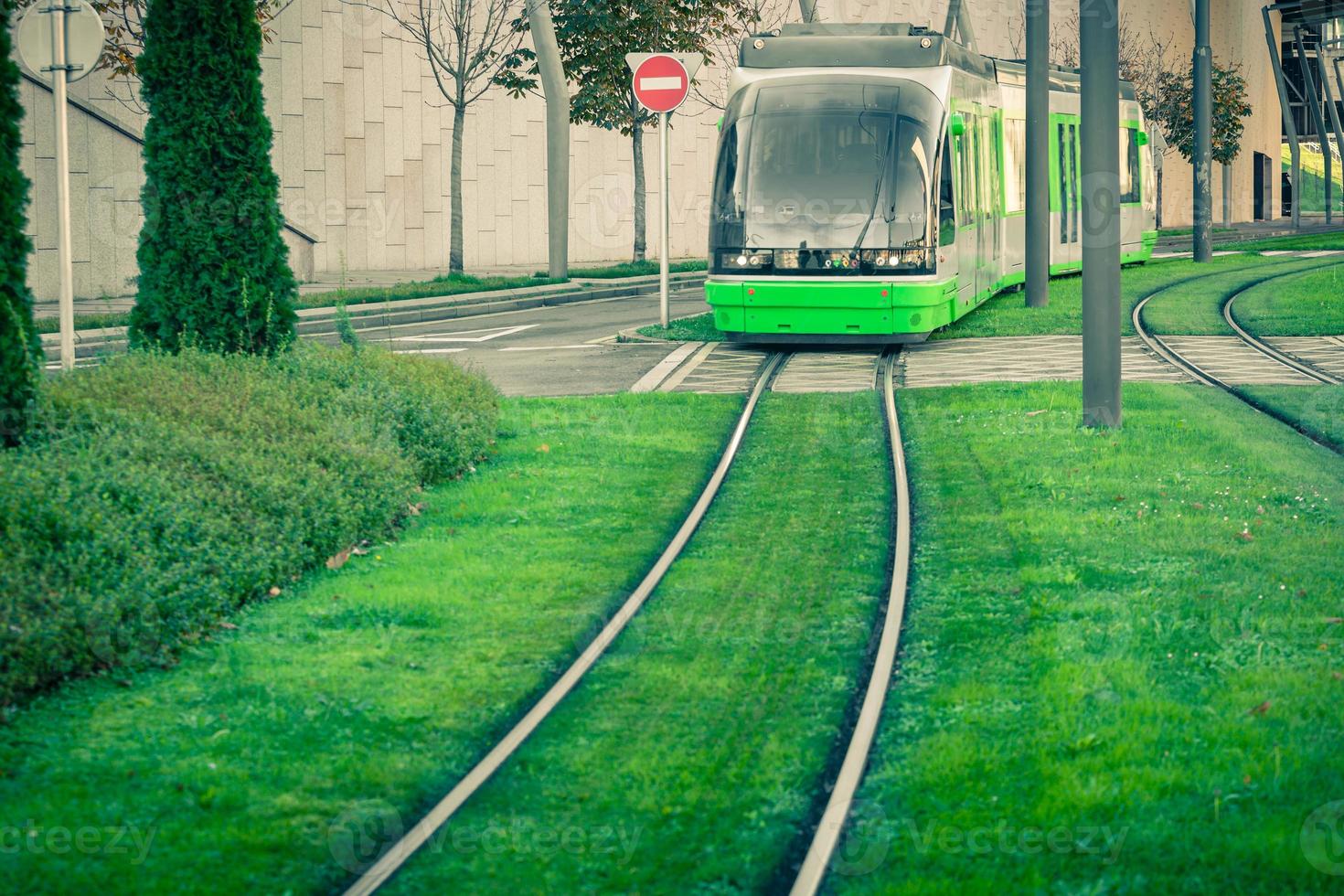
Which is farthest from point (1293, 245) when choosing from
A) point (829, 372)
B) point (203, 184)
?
point (203, 184)

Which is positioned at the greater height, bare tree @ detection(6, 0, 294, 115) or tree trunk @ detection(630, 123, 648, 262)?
bare tree @ detection(6, 0, 294, 115)

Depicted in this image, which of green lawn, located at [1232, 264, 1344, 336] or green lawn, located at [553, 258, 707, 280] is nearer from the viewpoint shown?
green lawn, located at [1232, 264, 1344, 336]

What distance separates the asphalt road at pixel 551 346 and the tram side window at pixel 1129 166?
27.7ft

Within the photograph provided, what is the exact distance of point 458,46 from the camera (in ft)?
112

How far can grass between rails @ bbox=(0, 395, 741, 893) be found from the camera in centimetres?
496

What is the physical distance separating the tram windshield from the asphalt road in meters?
1.92

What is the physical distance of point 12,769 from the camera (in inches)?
219

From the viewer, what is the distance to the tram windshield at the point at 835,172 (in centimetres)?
1653

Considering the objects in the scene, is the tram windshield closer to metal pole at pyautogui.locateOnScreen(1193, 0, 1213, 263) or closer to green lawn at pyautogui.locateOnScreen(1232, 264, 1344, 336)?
green lawn at pyautogui.locateOnScreen(1232, 264, 1344, 336)

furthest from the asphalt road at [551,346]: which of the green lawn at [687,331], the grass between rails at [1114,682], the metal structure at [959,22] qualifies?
the metal structure at [959,22]

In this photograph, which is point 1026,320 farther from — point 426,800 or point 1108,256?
point 426,800

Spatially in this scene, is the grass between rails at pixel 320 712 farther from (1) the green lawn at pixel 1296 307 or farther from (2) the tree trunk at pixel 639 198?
(2) the tree trunk at pixel 639 198

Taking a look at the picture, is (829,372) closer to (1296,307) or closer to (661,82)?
(661,82)

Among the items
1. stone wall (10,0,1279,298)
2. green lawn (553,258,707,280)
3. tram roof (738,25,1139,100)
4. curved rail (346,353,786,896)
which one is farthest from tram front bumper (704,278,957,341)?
green lawn (553,258,707,280)
